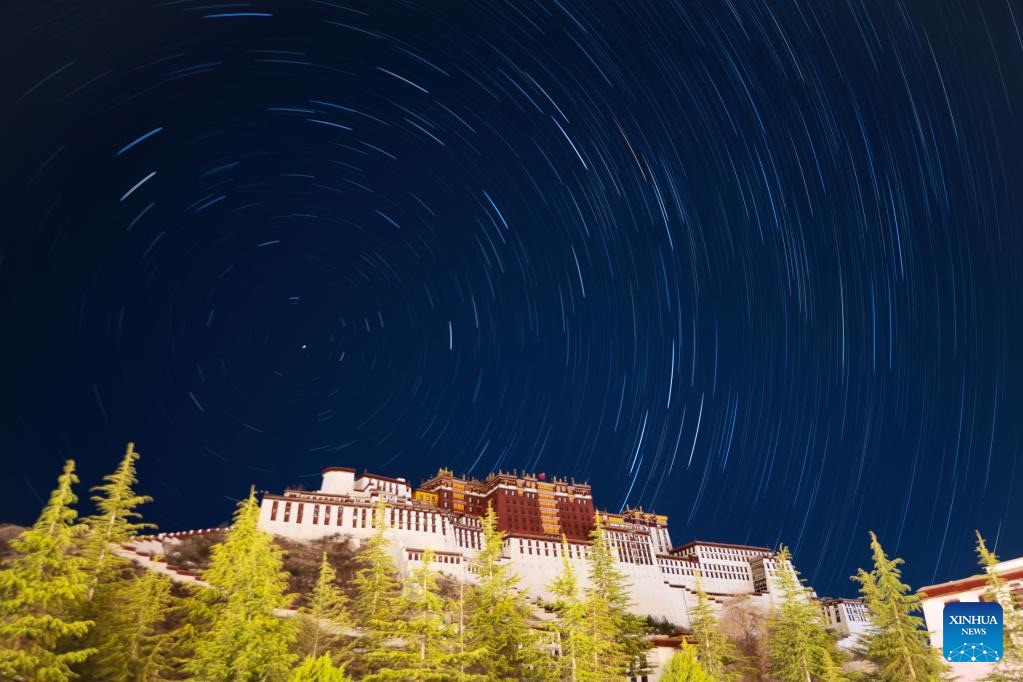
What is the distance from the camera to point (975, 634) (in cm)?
2675

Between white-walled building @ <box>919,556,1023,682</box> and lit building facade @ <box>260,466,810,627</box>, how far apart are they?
26.3 m

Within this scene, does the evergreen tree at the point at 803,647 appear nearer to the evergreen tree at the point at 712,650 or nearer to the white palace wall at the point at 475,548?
the evergreen tree at the point at 712,650

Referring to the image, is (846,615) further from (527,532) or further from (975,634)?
(975,634)

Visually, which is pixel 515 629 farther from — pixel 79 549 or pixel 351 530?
pixel 351 530

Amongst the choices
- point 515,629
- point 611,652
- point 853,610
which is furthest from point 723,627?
point 515,629

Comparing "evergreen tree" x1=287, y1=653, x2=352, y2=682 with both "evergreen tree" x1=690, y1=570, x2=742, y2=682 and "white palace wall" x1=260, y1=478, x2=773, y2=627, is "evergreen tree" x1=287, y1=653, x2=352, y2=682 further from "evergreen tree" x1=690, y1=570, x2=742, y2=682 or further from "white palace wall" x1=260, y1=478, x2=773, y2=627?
"white palace wall" x1=260, y1=478, x2=773, y2=627

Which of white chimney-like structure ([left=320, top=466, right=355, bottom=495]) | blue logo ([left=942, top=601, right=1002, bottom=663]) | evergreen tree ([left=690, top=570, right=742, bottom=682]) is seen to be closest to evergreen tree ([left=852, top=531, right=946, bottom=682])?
evergreen tree ([left=690, top=570, right=742, bottom=682])

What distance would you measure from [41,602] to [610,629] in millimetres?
29634

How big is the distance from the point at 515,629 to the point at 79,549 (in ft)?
71.0

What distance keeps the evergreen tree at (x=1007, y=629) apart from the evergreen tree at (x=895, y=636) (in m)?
3.17

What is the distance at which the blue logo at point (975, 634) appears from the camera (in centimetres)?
2562

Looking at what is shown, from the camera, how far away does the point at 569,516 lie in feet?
348

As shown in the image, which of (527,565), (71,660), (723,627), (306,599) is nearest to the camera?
(71,660)

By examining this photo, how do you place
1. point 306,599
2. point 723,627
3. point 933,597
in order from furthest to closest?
1. point 723,627
2. point 306,599
3. point 933,597
